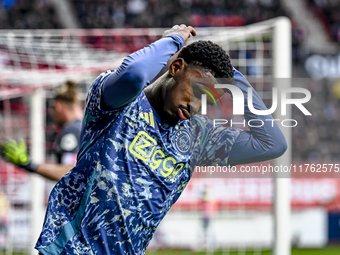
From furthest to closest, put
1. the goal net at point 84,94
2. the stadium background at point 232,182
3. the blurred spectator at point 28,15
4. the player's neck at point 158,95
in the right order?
1. the blurred spectator at point 28,15
2. the stadium background at point 232,182
3. the goal net at point 84,94
4. the player's neck at point 158,95

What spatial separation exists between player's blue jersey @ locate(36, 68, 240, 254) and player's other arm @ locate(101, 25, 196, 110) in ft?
0.28

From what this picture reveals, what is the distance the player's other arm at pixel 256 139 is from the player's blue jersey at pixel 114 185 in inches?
15.5

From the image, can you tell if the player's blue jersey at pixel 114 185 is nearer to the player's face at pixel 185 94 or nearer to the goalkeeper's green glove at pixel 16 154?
the player's face at pixel 185 94

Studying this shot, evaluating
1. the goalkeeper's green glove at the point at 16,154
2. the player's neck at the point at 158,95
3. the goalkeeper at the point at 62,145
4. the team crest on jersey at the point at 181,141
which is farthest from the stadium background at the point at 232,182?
the player's neck at the point at 158,95

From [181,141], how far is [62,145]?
2017 mm

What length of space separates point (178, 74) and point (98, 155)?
0.44 m

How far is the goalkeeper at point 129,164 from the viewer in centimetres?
168

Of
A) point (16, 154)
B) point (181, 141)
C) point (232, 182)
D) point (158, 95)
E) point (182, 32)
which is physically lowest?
point (232, 182)

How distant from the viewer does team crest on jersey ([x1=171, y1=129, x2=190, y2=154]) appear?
6.00 ft

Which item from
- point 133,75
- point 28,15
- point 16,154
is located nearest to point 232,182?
point 16,154

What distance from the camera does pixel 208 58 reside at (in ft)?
5.65

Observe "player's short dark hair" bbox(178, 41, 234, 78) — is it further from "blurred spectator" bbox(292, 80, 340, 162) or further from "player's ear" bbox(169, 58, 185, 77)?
"blurred spectator" bbox(292, 80, 340, 162)

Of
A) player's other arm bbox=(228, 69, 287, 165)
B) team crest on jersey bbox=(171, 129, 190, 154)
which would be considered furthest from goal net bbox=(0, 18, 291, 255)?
team crest on jersey bbox=(171, 129, 190, 154)

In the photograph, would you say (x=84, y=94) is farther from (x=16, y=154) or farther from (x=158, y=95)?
(x=158, y=95)
